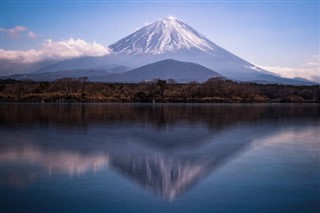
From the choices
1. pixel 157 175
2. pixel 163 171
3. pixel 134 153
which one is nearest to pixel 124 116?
pixel 134 153

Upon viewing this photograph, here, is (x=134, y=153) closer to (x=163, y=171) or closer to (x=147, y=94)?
(x=163, y=171)

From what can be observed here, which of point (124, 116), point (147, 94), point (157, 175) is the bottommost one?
point (157, 175)

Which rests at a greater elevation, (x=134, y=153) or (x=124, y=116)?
(x=124, y=116)

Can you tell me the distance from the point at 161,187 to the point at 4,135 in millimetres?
8092

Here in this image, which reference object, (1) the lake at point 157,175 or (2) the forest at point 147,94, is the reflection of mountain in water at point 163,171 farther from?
(2) the forest at point 147,94

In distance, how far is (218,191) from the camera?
6.08 metres

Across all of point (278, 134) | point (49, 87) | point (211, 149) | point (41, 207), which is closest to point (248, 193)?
point (41, 207)

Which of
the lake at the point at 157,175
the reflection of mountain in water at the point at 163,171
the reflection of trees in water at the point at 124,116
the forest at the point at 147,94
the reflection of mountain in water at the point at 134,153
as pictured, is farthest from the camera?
the forest at the point at 147,94

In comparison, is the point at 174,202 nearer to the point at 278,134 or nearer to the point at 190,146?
the point at 190,146

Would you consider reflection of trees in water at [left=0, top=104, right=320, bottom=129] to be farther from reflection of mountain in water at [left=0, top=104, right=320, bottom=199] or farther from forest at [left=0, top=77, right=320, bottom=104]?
forest at [left=0, top=77, right=320, bottom=104]

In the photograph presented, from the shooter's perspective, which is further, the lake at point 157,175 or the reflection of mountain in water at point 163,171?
the reflection of mountain in water at point 163,171

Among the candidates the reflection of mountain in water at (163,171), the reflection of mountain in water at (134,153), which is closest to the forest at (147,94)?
the reflection of mountain in water at (134,153)

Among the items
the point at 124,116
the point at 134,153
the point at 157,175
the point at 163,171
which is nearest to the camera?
the point at 157,175

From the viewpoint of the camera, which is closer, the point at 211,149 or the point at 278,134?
the point at 211,149
